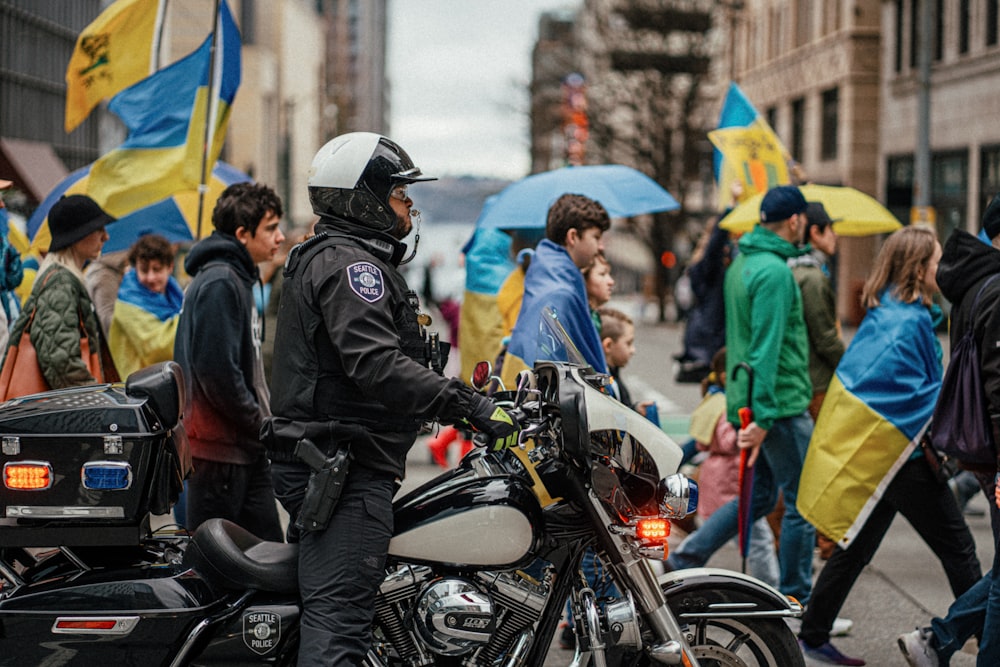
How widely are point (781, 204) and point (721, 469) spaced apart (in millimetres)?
1695

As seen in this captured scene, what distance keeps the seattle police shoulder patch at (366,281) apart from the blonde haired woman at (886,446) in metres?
2.87

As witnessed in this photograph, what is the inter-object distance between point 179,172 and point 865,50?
35530 mm

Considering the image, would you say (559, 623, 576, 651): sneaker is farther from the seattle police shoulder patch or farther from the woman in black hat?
the seattle police shoulder patch

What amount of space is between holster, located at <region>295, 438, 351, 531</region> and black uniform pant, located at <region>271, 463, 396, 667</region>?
6 centimetres

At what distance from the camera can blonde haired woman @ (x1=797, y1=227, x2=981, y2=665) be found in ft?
18.2

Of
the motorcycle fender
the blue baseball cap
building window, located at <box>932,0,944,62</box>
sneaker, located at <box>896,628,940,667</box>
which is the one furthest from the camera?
building window, located at <box>932,0,944,62</box>

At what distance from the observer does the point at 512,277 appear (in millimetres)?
7637

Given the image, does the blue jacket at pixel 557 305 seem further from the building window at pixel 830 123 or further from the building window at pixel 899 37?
the building window at pixel 830 123

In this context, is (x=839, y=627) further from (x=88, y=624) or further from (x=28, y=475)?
(x=28, y=475)

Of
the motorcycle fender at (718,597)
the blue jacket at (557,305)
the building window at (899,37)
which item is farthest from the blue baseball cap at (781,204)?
the building window at (899,37)

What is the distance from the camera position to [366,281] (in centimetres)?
358

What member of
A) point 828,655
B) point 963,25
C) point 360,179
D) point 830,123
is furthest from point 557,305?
point 830,123

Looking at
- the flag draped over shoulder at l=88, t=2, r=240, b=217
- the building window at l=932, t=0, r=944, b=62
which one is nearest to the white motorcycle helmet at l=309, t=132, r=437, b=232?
the flag draped over shoulder at l=88, t=2, r=240, b=217

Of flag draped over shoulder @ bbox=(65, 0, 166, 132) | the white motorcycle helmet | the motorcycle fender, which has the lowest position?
the motorcycle fender
